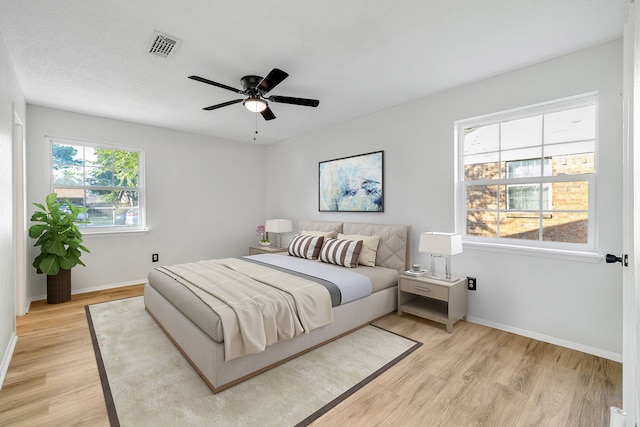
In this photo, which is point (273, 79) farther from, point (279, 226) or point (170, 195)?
point (170, 195)

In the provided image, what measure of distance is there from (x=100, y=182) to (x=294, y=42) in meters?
3.77

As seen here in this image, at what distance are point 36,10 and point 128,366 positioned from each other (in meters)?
2.58

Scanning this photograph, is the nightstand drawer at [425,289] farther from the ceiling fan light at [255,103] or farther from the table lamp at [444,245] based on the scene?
the ceiling fan light at [255,103]

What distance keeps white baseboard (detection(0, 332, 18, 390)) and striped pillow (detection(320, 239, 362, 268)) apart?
114 inches

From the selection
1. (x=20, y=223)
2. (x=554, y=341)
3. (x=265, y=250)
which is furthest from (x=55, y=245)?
(x=554, y=341)

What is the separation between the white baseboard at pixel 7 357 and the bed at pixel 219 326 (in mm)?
1049

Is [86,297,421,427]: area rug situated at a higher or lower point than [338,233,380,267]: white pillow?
lower

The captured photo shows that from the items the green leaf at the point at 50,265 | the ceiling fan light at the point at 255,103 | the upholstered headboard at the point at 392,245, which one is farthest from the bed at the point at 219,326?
the ceiling fan light at the point at 255,103

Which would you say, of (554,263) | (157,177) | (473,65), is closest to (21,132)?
(157,177)

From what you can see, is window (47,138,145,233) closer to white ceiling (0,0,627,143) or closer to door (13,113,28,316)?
door (13,113,28,316)

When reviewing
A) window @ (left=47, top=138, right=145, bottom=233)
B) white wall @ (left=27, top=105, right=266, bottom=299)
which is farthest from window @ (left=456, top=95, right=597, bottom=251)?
window @ (left=47, top=138, right=145, bottom=233)

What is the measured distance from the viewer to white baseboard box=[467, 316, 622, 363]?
2.37m

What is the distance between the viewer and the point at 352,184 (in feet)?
14.4

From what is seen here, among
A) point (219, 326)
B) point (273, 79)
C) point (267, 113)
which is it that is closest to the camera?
point (219, 326)
